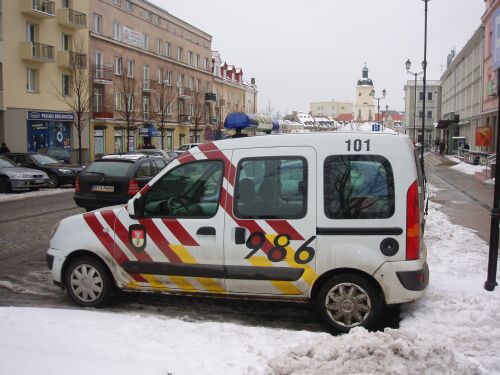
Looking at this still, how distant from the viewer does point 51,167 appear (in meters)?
24.2

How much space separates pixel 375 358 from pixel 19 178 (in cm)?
1983

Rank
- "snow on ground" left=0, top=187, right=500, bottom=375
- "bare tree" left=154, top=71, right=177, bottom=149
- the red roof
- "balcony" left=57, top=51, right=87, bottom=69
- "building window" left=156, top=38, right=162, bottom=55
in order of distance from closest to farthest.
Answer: "snow on ground" left=0, top=187, right=500, bottom=375
"balcony" left=57, top=51, right=87, bottom=69
"bare tree" left=154, top=71, right=177, bottom=149
"building window" left=156, top=38, right=162, bottom=55
the red roof

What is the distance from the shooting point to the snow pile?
13.6 feet

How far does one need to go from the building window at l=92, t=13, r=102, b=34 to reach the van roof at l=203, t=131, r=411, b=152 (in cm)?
4036

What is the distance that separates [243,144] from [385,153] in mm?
1462

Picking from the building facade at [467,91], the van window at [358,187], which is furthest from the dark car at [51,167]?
the building facade at [467,91]

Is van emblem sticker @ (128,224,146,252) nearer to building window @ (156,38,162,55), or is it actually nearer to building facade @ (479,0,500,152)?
building facade @ (479,0,500,152)

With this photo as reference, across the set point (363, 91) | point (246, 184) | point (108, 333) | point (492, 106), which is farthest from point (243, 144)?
point (363, 91)

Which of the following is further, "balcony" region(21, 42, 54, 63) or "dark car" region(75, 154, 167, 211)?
"balcony" region(21, 42, 54, 63)

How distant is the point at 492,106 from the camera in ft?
137

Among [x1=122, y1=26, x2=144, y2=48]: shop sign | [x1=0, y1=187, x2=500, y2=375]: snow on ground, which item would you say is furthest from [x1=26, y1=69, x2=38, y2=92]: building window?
[x1=0, y1=187, x2=500, y2=375]: snow on ground

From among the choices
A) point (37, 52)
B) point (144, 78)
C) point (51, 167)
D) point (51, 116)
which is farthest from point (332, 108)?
point (51, 167)

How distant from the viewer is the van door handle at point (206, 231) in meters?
5.81

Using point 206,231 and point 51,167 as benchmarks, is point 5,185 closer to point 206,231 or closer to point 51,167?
point 51,167
